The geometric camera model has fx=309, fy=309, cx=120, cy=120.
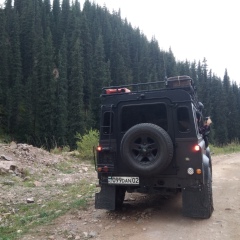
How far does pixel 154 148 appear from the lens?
5.56 meters

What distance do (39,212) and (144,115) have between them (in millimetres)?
3154

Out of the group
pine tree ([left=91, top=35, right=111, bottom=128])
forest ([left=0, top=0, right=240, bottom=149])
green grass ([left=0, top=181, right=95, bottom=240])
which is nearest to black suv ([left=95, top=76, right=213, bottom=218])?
green grass ([left=0, top=181, right=95, bottom=240])

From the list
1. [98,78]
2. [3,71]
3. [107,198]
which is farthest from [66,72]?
[107,198]

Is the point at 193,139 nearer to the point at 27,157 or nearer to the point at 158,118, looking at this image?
the point at 158,118

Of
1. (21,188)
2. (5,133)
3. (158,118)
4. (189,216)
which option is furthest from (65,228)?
(5,133)

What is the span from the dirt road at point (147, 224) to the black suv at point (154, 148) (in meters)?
0.28

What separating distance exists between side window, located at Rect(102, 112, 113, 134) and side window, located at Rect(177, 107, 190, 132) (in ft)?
4.38

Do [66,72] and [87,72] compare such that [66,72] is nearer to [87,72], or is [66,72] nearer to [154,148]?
[87,72]

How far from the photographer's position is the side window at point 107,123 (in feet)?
20.3

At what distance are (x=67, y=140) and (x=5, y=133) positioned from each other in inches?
419

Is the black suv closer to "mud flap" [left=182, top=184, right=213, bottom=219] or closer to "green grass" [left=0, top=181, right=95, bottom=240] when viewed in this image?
"mud flap" [left=182, top=184, right=213, bottom=219]

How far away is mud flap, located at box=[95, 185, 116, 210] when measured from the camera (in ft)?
19.9

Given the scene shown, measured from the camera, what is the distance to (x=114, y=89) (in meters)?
6.41

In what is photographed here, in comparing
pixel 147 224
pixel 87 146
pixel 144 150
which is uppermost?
pixel 144 150
